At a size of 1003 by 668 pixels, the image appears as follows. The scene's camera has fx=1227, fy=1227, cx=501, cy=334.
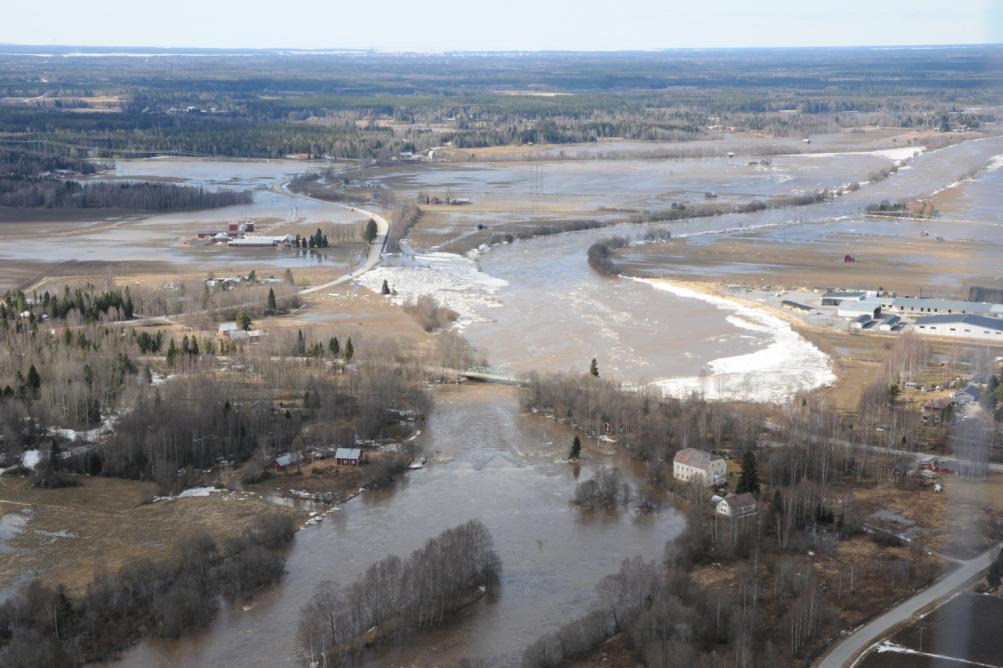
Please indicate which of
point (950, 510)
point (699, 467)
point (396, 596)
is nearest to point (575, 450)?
point (699, 467)

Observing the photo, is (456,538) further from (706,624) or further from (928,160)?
(928,160)

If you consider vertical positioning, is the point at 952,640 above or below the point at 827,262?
below

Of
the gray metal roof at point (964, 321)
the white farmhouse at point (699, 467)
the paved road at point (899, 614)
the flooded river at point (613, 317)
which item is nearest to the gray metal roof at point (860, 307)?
the gray metal roof at point (964, 321)

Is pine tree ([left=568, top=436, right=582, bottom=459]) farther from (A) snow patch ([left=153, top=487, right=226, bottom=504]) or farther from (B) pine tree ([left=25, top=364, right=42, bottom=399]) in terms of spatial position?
(B) pine tree ([left=25, top=364, right=42, bottom=399])

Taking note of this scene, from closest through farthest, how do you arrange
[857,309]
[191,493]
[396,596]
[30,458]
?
[396,596]
[191,493]
[30,458]
[857,309]

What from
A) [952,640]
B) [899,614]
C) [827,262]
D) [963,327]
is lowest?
[952,640]

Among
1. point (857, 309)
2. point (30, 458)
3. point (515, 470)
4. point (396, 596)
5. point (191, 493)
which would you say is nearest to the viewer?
point (396, 596)

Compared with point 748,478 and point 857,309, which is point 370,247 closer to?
point 857,309

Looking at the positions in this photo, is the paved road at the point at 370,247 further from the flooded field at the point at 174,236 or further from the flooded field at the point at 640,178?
the flooded field at the point at 640,178
